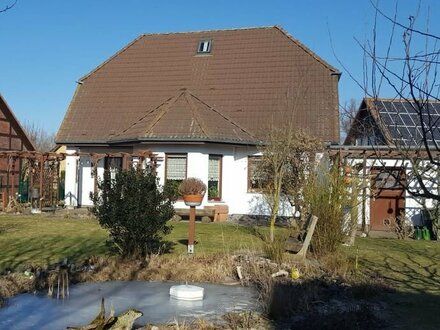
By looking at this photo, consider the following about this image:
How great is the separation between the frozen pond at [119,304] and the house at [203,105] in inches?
489

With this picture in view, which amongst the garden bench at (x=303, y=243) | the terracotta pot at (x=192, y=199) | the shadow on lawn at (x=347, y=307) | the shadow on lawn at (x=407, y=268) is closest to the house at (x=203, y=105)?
the shadow on lawn at (x=407, y=268)

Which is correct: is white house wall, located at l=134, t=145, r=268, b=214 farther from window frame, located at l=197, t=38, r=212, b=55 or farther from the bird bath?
the bird bath

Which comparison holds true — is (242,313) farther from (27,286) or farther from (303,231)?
(303,231)

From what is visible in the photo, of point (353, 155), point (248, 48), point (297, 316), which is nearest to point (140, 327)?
point (297, 316)

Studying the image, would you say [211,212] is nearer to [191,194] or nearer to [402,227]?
[402,227]

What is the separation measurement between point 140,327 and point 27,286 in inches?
114

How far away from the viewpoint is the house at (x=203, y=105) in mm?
22641

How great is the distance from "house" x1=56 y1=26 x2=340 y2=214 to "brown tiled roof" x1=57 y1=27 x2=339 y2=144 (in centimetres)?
5

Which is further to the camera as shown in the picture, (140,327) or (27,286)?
(27,286)

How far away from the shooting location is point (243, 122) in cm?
2442

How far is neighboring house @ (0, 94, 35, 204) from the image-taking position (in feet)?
96.6

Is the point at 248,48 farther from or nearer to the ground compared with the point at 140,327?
farther from the ground

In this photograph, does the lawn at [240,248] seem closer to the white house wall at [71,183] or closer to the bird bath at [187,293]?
the bird bath at [187,293]

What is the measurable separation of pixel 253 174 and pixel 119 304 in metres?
15.3
